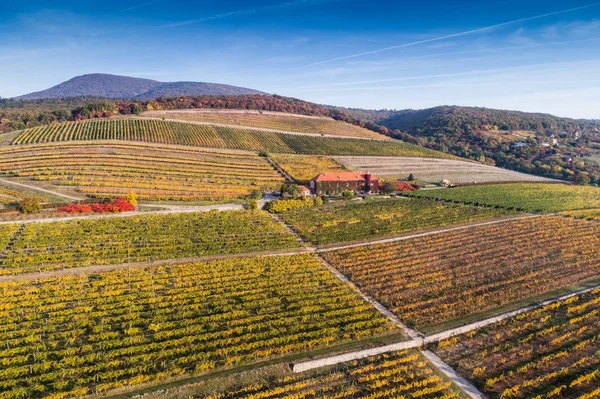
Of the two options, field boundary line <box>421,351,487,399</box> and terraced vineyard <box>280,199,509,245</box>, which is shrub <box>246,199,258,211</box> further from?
field boundary line <box>421,351,487,399</box>

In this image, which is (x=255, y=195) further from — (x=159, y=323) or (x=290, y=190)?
(x=159, y=323)

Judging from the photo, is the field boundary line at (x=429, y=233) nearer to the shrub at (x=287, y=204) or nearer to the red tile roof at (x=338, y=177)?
the shrub at (x=287, y=204)

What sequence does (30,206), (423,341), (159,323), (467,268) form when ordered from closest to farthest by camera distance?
1. (423,341)
2. (159,323)
3. (467,268)
4. (30,206)

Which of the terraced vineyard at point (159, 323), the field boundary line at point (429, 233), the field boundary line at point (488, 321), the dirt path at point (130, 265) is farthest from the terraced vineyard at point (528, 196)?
the terraced vineyard at point (159, 323)

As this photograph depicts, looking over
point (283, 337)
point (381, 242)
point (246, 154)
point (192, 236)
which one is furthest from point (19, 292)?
point (246, 154)

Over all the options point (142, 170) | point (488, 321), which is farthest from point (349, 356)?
point (142, 170)

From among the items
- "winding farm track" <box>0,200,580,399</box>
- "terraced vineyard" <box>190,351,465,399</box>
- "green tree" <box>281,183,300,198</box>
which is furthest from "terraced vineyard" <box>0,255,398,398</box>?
"green tree" <box>281,183,300,198</box>

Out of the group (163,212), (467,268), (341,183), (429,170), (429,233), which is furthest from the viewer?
(429,170)
